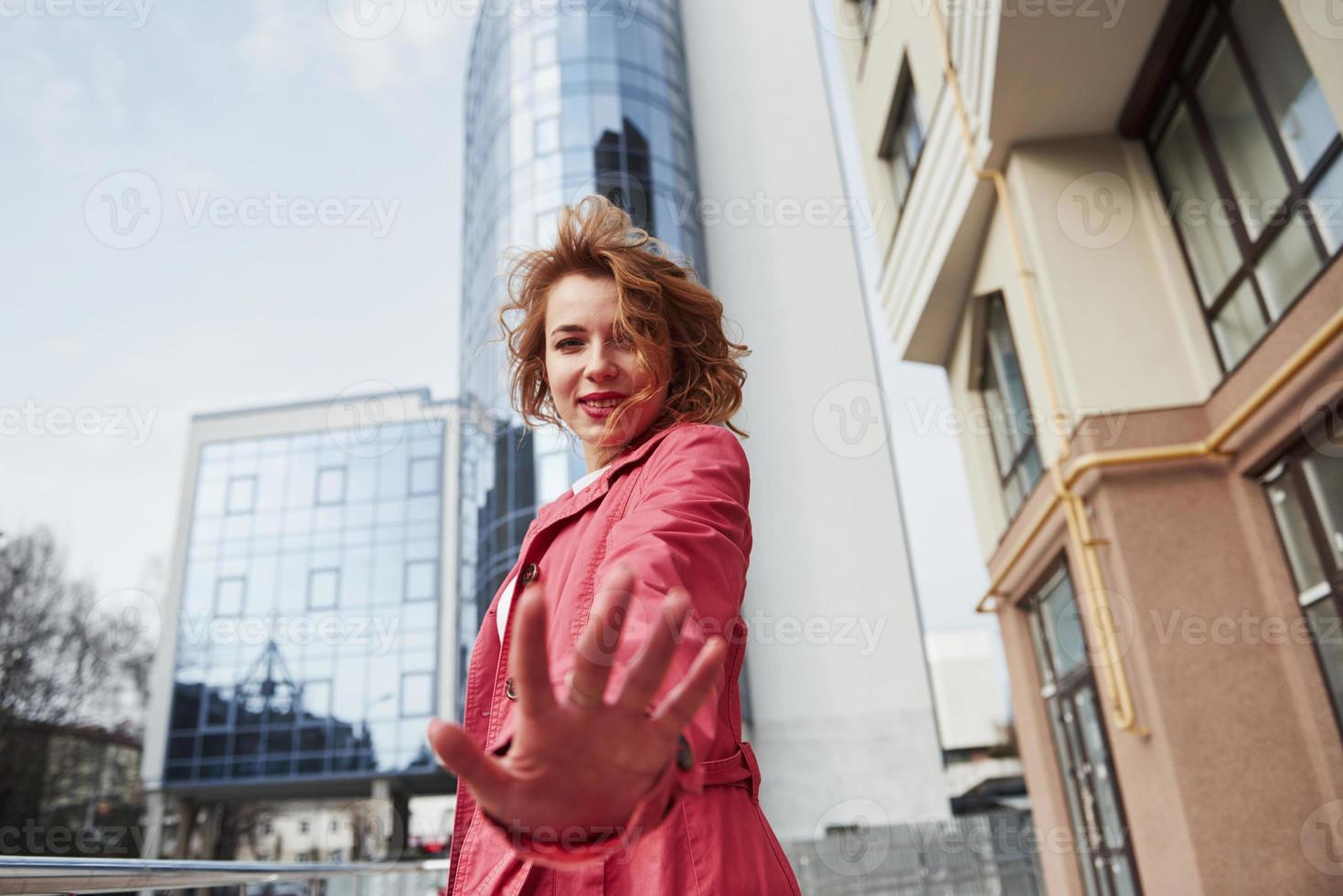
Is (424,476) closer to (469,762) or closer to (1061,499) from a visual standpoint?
(1061,499)

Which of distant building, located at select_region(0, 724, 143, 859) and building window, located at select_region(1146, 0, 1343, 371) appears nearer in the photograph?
building window, located at select_region(1146, 0, 1343, 371)

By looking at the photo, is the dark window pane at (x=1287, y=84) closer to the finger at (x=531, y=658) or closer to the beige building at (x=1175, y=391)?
the beige building at (x=1175, y=391)

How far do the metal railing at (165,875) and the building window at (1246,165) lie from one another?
14.3ft

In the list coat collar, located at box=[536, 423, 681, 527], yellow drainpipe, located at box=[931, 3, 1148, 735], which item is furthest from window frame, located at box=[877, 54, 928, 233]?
coat collar, located at box=[536, 423, 681, 527]

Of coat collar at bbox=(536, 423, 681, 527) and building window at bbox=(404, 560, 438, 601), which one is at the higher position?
building window at bbox=(404, 560, 438, 601)

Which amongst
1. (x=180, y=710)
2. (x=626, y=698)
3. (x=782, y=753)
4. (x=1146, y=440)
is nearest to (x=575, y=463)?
(x=782, y=753)

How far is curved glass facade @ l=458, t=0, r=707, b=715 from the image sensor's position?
18531 mm

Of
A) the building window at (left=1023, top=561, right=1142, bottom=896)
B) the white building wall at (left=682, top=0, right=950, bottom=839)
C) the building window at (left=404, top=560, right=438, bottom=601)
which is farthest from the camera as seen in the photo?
the building window at (left=404, top=560, right=438, bottom=601)

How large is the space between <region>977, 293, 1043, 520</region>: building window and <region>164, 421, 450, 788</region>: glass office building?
61.4 feet

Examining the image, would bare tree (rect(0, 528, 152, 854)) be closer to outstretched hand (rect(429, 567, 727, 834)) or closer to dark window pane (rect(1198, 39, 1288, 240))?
dark window pane (rect(1198, 39, 1288, 240))

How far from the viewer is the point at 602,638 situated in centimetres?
60

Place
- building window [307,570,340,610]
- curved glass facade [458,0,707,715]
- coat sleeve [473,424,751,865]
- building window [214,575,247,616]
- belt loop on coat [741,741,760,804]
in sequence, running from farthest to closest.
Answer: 1. building window [214,575,247,616]
2. building window [307,570,340,610]
3. curved glass facade [458,0,707,715]
4. belt loop on coat [741,741,760,804]
5. coat sleeve [473,424,751,865]

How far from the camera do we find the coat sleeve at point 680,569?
0.64 metres

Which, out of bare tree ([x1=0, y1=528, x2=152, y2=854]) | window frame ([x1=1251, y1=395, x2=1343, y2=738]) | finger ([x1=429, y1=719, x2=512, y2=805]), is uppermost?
bare tree ([x1=0, y1=528, x2=152, y2=854])
